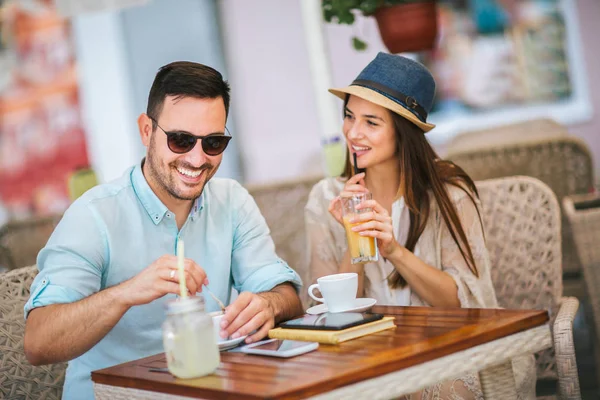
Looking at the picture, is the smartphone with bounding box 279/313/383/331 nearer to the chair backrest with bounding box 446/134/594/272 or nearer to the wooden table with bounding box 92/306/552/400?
the wooden table with bounding box 92/306/552/400

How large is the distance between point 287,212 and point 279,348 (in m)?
1.93

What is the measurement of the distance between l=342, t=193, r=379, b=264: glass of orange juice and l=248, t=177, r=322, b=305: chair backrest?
4.15 ft

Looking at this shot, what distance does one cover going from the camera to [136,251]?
81.8 inches

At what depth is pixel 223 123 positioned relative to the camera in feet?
7.00

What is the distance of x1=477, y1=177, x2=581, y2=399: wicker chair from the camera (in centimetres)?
256

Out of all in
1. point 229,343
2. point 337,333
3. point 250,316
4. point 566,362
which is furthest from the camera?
point 566,362

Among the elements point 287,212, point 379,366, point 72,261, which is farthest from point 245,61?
point 379,366

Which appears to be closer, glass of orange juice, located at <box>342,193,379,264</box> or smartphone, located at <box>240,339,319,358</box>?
smartphone, located at <box>240,339,319,358</box>

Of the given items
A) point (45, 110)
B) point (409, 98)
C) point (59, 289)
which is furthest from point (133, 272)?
point (45, 110)

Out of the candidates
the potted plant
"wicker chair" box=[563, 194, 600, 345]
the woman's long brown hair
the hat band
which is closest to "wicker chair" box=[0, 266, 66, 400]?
the woman's long brown hair

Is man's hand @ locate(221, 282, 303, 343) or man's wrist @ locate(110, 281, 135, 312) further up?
man's wrist @ locate(110, 281, 135, 312)

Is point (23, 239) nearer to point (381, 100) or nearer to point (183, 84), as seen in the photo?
point (183, 84)

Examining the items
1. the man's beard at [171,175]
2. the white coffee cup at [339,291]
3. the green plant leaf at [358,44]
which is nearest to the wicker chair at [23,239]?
the green plant leaf at [358,44]

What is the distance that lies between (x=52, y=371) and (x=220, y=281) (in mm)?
557
